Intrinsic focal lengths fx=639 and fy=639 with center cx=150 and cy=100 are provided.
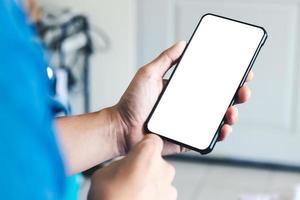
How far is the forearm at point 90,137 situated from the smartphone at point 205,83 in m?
0.06

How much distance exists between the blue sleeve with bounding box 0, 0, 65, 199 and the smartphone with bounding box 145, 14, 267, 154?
512mm

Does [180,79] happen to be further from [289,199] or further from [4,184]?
[289,199]

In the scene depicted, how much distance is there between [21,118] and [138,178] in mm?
232

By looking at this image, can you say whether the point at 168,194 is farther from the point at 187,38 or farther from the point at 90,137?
the point at 187,38

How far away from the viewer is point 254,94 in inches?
99.7

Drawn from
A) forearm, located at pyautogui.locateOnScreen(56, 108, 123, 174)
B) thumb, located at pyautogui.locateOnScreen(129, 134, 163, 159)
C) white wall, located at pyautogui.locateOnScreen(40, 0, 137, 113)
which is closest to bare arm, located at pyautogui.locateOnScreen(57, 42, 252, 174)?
forearm, located at pyautogui.locateOnScreen(56, 108, 123, 174)

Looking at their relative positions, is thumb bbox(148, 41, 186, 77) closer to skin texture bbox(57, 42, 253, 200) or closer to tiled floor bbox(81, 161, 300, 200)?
skin texture bbox(57, 42, 253, 200)

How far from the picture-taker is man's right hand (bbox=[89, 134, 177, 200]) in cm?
62

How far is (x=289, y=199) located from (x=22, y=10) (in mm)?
→ 1862

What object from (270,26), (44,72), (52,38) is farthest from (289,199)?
(44,72)

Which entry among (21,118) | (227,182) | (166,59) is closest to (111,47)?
(227,182)

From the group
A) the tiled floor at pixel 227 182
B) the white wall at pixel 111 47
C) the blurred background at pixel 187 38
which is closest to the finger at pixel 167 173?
the tiled floor at pixel 227 182

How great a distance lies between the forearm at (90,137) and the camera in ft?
3.14

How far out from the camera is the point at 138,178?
24.9 inches
